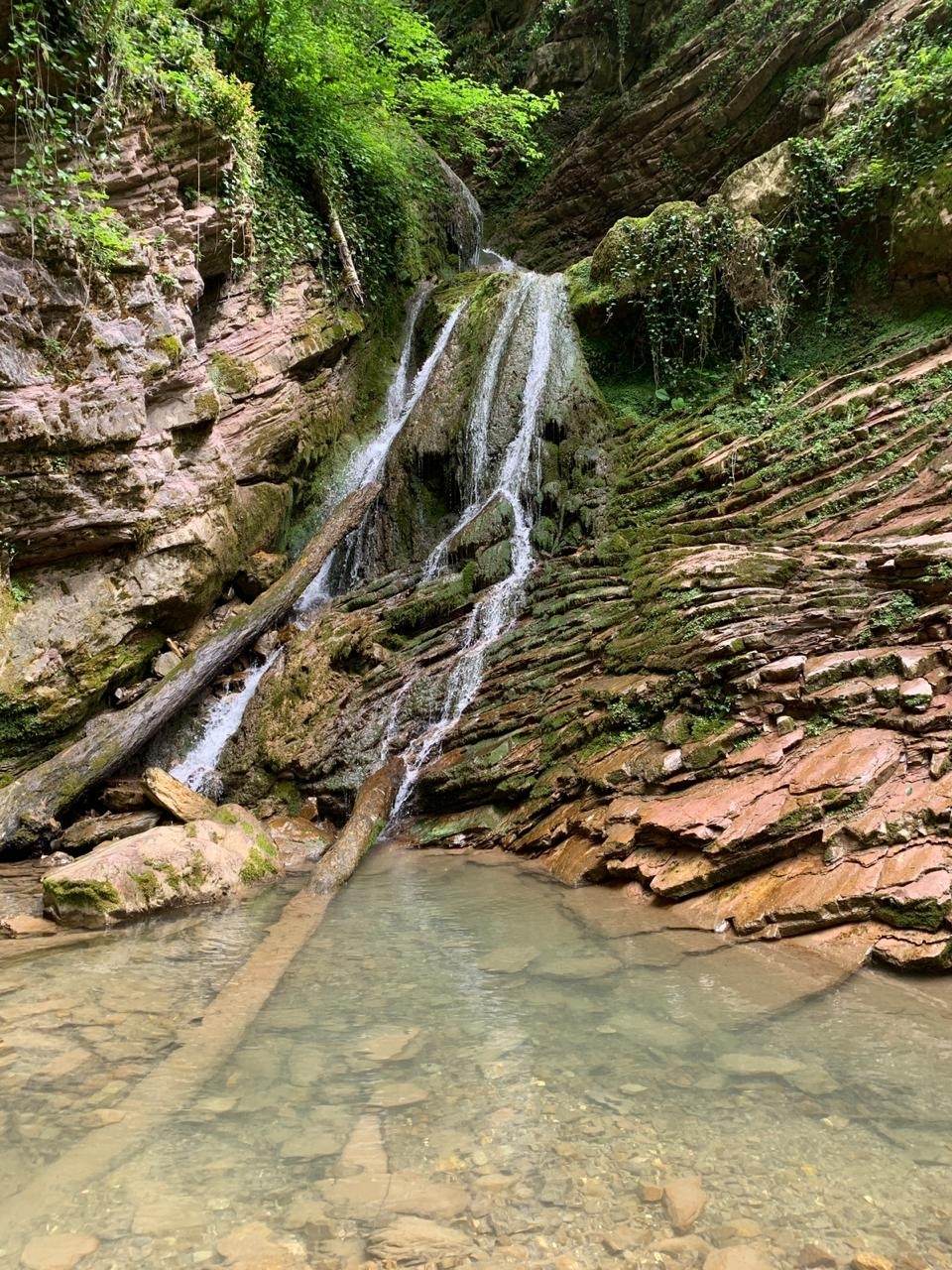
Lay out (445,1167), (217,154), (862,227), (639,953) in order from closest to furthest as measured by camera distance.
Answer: (445,1167)
(639,953)
(217,154)
(862,227)

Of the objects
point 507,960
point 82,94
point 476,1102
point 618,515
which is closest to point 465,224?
point 82,94

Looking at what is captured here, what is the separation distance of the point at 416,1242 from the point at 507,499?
10.3 metres

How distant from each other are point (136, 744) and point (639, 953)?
688cm

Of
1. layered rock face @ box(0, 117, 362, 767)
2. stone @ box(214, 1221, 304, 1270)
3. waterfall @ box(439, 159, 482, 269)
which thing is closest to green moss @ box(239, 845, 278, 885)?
layered rock face @ box(0, 117, 362, 767)

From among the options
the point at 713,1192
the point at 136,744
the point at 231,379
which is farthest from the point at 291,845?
the point at 231,379

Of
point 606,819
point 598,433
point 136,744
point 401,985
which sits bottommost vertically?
point 606,819

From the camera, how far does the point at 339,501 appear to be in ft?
43.1

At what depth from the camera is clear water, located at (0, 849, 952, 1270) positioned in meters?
2.24

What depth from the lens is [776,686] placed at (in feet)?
21.1

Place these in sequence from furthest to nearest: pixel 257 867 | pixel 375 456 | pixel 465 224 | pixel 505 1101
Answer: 1. pixel 465 224
2. pixel 375 456
3. pixel 257 867
4. pixel 505 1101

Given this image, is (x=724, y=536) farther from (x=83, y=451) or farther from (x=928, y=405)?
(x=83, y=451)

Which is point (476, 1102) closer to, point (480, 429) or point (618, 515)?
point (618, 515)

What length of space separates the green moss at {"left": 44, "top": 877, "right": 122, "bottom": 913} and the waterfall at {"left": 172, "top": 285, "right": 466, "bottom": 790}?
3666mm

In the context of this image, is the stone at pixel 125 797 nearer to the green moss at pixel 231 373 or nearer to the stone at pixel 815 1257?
the green moss at pixel 231 373
